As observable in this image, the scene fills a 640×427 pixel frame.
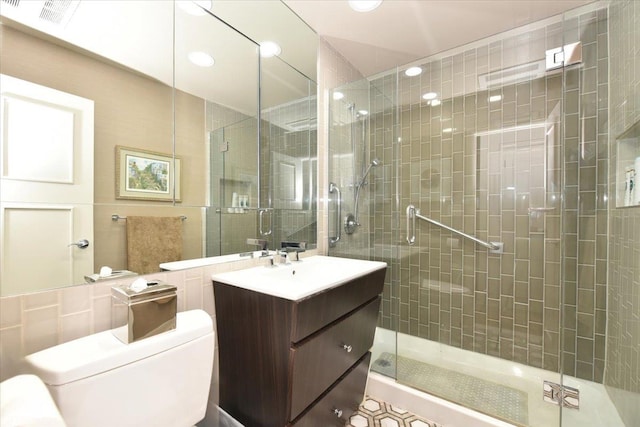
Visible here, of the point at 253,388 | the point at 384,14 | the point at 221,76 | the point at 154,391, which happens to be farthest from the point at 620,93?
the point at 154,391

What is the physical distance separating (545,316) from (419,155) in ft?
5.04

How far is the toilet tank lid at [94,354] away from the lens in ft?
2.03

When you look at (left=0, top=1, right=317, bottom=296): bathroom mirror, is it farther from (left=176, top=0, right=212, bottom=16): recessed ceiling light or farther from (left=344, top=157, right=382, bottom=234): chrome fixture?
(left=344, top=157, right=382, bottom=234): chrome fixture

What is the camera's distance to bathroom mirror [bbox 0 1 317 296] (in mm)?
793

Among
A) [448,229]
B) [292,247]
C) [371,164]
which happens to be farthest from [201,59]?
[448,229]

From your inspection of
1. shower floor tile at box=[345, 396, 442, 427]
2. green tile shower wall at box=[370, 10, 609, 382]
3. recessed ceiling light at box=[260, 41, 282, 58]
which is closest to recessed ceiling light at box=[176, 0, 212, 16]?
recessed ceiling light at box=[260, 41, 282, 58]

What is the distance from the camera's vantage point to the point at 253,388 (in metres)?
1.08

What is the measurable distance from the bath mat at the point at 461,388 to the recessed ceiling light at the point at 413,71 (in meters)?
2.32

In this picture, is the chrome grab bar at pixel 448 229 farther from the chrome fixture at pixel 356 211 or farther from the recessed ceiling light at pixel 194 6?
the recessed ceiling light at pixel 194 6

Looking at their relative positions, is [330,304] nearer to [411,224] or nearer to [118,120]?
[118,120]

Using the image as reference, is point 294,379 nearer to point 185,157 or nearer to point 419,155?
point 185,157

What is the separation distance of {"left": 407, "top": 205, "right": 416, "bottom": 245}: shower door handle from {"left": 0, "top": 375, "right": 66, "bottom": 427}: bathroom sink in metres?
2.18

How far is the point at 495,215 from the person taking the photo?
82.0 inches

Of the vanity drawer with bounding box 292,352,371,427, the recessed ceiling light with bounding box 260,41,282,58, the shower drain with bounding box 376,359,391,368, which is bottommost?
the shower drain with bounding box 376,359,391,368
